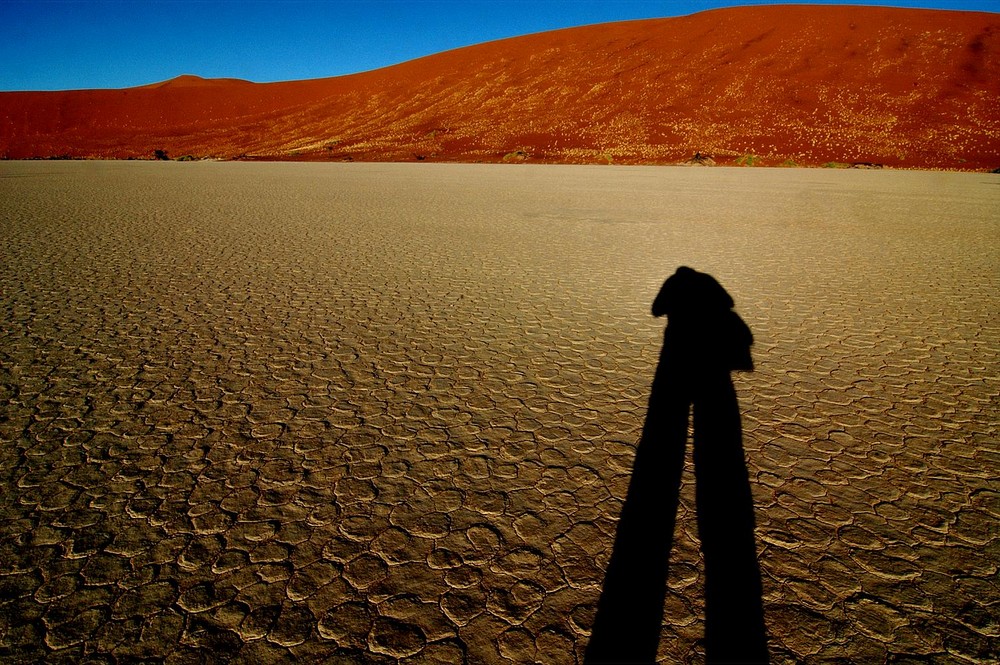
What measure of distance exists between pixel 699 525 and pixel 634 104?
4118 centimetres

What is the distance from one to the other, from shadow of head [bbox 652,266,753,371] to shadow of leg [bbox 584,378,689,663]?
41.6 inches

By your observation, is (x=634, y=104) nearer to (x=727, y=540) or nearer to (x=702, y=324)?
(x=702, y=324)

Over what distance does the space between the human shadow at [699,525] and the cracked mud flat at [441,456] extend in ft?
0.20

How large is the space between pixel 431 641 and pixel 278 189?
15.5 meters

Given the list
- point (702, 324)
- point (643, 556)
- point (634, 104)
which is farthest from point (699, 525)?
point (634, 104)

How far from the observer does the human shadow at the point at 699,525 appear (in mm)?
1603

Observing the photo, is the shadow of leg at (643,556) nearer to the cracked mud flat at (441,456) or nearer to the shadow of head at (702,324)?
the cracked mud flat at (441,456)

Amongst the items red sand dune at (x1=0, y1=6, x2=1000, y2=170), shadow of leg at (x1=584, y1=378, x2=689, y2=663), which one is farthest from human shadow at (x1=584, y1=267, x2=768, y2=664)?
red sand dune at (x1=0, y1=6, x2=1000, y2=170)

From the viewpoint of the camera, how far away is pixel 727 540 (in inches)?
77.8

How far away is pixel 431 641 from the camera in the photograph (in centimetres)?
159

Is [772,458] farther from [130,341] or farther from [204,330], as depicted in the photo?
[130,341]

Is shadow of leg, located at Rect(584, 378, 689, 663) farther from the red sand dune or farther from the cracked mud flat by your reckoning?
the red sand dune

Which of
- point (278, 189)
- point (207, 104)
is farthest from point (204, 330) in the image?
point (207, 104)

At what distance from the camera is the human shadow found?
5.26 ft
